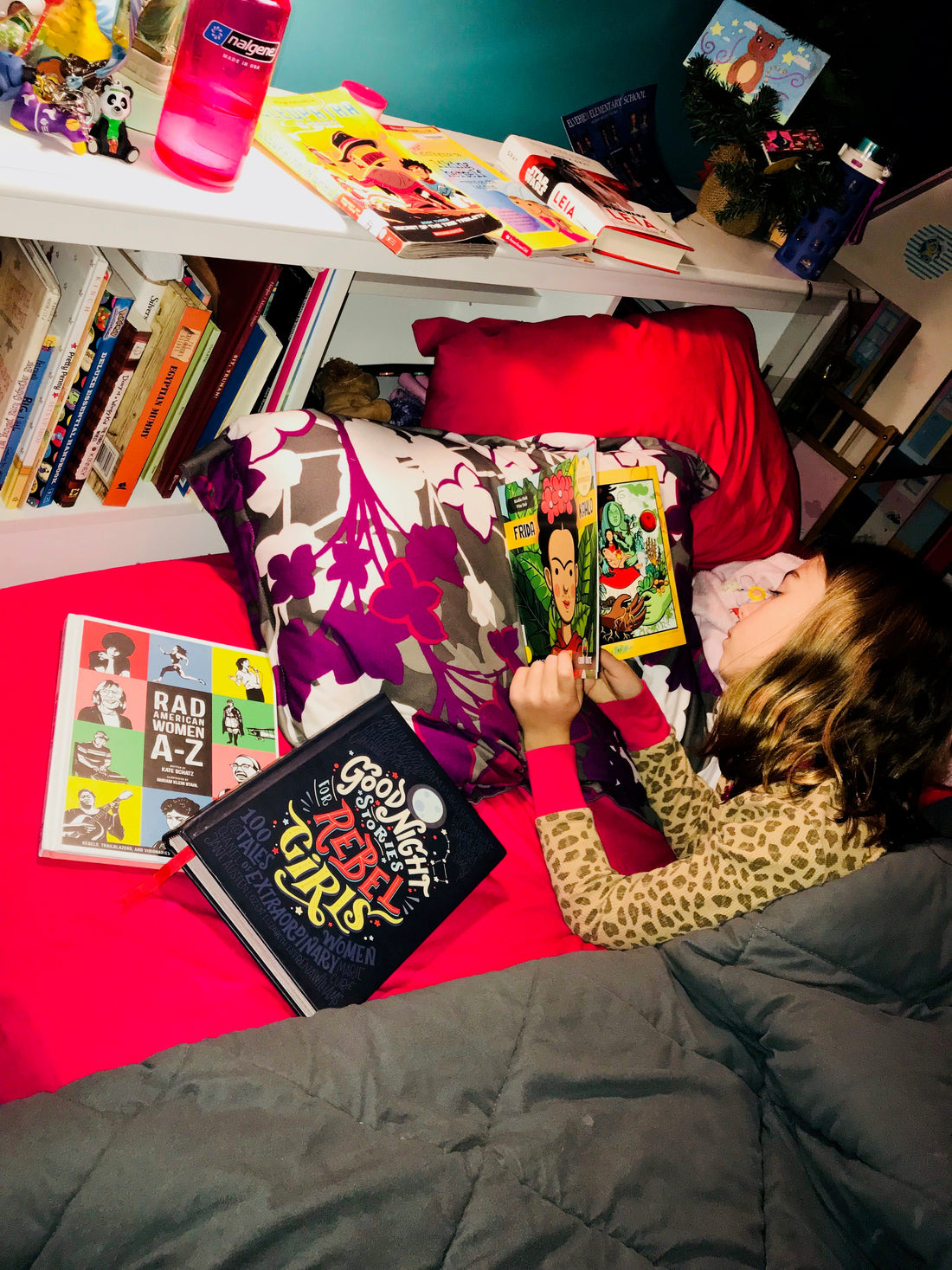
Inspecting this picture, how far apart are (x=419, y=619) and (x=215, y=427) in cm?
45

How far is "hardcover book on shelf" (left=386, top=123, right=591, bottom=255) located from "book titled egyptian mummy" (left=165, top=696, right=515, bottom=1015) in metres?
0.62

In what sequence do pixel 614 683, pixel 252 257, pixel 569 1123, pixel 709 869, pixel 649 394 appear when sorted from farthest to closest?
pixel 649 394 → pixel 614 683 → pixel 709 869 → pixel 252 257 → pixel 569 1123

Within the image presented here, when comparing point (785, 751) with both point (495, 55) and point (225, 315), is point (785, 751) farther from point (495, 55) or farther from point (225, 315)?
point (495, 55)

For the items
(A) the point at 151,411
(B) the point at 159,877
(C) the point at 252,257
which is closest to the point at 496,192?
(C) the point at 252,257

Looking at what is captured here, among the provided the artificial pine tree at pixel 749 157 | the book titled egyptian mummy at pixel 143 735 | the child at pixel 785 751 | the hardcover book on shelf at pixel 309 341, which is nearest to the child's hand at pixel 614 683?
the child at pixel 785 751

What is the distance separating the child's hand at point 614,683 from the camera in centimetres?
123

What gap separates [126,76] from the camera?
996 mm

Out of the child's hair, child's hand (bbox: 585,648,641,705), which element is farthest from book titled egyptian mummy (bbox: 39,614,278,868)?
the child's hair

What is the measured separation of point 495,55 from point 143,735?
1.25 meters

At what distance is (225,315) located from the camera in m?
1.10

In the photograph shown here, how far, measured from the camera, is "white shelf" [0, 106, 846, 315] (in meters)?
0.76

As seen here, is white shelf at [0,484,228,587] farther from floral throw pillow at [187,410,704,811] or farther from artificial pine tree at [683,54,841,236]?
artificial pine tree at [683,54,841,236]

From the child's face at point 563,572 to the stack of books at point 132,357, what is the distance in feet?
1.37

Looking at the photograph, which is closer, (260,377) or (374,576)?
(374,576)
